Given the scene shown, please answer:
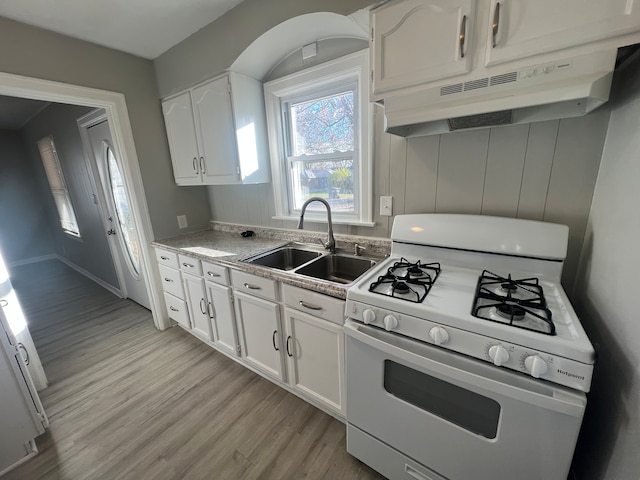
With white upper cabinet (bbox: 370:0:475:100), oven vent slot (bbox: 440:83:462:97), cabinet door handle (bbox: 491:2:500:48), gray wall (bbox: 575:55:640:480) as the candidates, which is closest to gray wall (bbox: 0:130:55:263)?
white upper cabinet (bbox: 370:0:475:100)

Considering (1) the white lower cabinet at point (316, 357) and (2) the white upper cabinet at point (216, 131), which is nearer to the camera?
(1) the white lower cabinet at point (316, 357)

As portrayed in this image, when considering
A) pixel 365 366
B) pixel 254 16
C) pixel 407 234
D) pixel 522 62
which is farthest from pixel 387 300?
pixel 254 16

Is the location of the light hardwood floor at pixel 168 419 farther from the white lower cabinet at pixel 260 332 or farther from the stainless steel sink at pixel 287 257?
the stainless steel sink at pixel 287 257

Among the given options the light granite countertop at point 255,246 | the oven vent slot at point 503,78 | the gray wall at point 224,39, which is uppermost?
the gray wall at point 224,39

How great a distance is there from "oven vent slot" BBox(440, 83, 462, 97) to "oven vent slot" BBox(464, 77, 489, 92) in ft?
0.08

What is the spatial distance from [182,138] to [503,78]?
232 cm

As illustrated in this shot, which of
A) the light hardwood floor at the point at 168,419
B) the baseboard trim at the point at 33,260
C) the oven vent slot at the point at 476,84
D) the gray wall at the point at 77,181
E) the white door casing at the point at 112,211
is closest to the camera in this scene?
the oven vent slot at the point at 476,84

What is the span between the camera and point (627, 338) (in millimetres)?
755

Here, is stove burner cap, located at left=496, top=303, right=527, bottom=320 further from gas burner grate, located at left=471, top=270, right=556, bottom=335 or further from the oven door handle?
the oven door handle

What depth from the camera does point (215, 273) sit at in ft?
5.92

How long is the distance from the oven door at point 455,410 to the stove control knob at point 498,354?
0.04 m

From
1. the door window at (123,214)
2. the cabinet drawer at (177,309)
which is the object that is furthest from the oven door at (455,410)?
the door window at (123,214)

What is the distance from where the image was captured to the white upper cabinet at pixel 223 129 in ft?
6.13

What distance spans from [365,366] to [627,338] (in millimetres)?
827
